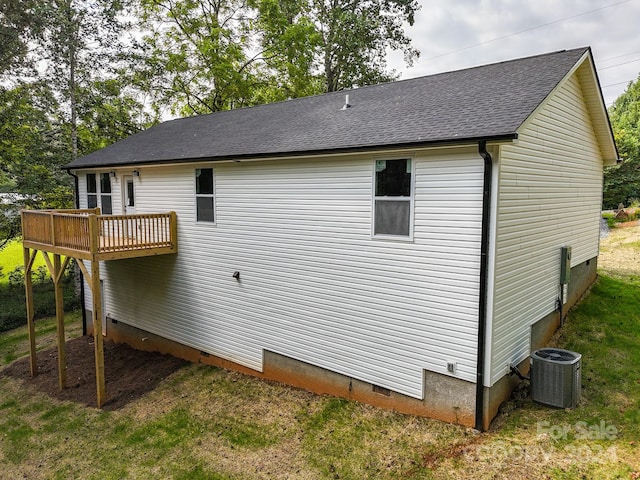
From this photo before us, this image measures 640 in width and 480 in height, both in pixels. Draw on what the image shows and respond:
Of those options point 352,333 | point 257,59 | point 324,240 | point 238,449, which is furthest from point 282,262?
point 257,59

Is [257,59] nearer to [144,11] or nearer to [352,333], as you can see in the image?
[144,11]

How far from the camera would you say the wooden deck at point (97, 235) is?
855cm

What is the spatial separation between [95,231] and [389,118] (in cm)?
651

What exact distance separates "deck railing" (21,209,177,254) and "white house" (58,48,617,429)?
1.62 feet

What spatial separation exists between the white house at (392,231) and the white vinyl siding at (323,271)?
31 millimetres

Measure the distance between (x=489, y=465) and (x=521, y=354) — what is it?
2405 mm

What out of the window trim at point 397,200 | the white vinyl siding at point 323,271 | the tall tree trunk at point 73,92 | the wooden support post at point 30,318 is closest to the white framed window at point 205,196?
the white vinyl siding at point 323,271

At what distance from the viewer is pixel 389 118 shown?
24.3ft

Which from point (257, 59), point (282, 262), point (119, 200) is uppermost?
point (257, 59)

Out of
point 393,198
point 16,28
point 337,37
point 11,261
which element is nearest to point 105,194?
point 16,28

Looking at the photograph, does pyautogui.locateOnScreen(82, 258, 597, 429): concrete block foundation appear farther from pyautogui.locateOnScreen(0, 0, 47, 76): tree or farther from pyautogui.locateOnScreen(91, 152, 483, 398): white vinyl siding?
pyautogui.locateOnScreen(0, 0, 47, 76): tree

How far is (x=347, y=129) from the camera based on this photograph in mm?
7547

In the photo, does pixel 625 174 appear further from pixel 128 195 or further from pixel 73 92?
pixel 73 92

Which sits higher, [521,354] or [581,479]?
[521,354]
